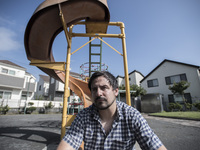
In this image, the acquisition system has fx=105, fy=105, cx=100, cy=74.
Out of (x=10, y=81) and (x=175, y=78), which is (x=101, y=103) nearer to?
(x=175, y=78)

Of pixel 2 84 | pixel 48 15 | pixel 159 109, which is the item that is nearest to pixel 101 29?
pixel 48 15

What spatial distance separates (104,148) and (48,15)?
3.01 m

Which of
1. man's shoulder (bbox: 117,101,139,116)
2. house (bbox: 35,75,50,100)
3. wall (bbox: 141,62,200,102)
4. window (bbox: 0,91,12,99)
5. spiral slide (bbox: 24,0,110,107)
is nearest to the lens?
man's shoulder (bbox: 117,101,139,116)

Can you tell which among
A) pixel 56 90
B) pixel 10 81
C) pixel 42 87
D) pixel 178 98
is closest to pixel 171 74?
pixel 178 98

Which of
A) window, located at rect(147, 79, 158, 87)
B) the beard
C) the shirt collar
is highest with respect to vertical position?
window, located at rect(147, 79, 158, 87)

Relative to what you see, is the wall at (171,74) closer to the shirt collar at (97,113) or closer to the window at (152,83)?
the window at (152,83)

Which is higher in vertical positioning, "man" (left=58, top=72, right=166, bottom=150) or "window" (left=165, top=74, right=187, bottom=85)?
"window" (left=165, top=74, right=187, bottom=85)

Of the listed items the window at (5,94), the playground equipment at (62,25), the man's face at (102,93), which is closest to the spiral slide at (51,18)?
the playground equipment at (62,25)

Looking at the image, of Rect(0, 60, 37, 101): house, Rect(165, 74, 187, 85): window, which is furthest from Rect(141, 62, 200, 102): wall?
Rect(0, 60, 37, 101): house

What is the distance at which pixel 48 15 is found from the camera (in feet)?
8.55

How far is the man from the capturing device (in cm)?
116

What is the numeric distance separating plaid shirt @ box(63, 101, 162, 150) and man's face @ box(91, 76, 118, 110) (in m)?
0.15

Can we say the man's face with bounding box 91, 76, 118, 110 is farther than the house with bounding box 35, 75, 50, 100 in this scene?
No

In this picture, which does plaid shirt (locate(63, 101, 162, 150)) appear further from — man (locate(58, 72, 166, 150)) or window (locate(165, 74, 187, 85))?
window (locate(165, 74, 187, 85))
